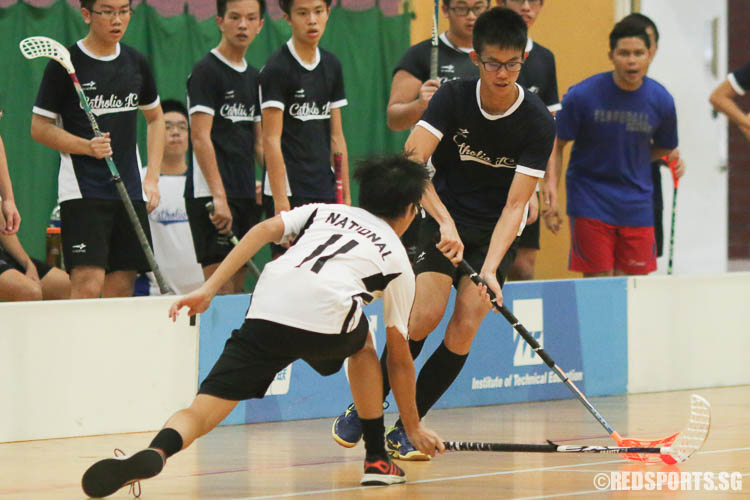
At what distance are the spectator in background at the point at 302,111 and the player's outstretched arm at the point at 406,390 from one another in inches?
75.7

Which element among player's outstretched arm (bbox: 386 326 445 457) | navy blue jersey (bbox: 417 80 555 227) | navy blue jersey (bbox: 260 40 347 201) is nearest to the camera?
player's outstretched arm (bbox: 386 326 445 457)

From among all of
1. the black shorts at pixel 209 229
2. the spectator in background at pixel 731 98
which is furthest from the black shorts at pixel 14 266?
the spectator in background at pixel 731 98

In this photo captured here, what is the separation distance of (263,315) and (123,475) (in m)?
0.63

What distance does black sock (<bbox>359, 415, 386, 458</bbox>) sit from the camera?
3.81 meters

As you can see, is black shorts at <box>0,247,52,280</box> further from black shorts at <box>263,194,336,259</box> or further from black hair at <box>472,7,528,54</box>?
black hair at <box>472,7,528,54</box>

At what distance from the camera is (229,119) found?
234 inches

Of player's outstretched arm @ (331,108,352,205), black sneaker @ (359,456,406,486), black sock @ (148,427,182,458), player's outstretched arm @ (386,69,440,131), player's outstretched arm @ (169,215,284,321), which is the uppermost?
player's outstretched arm @ (386,69,440,131)

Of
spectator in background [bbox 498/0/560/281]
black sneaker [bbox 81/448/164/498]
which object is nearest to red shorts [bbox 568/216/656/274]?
spectator in background [bbox 498/0/560/281]

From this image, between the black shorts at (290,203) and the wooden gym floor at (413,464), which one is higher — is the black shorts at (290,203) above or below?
above

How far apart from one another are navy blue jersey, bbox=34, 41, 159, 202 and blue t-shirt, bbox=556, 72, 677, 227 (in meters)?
2.29

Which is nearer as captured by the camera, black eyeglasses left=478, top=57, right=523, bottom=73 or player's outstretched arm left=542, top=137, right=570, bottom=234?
black eyeglasses left=478, top=57, right=523, bottom=73

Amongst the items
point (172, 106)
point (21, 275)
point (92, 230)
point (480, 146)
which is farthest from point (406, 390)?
point (172, 106)

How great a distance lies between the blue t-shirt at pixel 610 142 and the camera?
20.7ft

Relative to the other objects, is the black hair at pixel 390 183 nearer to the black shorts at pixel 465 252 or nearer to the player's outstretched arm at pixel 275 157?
the black shorts at pixel 465 252
